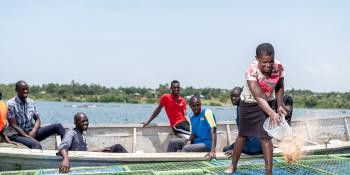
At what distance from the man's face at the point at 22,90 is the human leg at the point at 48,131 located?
59cm

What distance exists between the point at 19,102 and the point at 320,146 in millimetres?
4639

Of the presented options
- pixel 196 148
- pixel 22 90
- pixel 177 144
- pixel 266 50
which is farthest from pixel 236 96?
pixel 22 90

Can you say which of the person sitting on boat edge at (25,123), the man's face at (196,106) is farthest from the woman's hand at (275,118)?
the person sitting on boat edge at (25,123)

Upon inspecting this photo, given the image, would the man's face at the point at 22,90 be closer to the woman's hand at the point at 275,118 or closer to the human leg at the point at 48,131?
the human leg at the point at 48,131

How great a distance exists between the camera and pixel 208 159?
567cm

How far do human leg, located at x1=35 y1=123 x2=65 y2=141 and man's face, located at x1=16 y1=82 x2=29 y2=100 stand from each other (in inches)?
23.1

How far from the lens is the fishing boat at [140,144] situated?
18.4 ft

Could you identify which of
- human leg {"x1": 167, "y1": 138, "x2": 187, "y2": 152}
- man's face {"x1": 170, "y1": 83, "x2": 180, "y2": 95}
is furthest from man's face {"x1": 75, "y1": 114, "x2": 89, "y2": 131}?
man's face {"x1": 170, "y1": 83, "x2": 180, "y2": 95}

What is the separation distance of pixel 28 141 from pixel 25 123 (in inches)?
19.1

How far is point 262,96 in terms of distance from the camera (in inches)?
166

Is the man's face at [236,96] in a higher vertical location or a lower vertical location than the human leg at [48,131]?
higher

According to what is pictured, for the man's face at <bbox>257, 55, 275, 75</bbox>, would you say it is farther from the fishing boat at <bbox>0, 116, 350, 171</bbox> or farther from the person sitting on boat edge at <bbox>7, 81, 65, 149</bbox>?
the person sitting on boat edge at <bbox>7, 81, 65, 149</bbox>

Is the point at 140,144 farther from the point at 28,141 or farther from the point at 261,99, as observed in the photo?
the point at 261,99

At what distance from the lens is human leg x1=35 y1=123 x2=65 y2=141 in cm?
684
